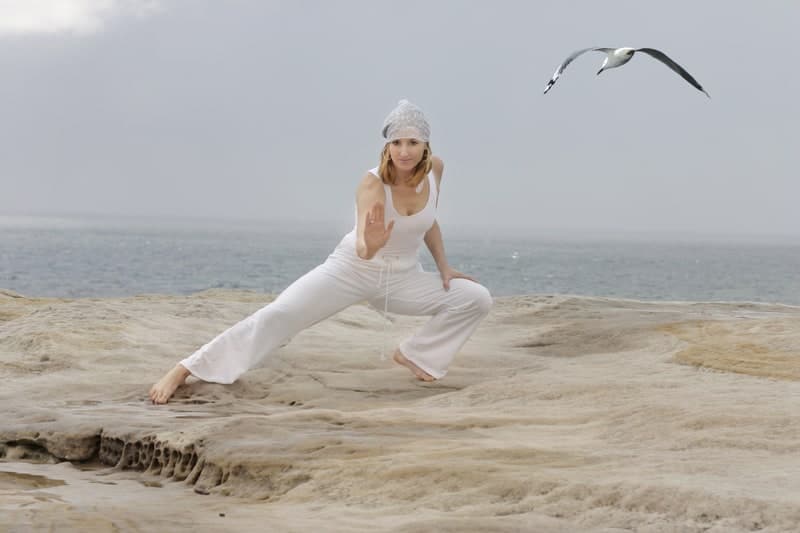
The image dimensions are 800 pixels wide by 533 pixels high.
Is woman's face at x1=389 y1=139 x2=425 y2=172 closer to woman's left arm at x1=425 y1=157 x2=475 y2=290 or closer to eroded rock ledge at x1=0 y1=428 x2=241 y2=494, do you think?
woman's left arm at x1=425 y1=157 x2=475 y2=290

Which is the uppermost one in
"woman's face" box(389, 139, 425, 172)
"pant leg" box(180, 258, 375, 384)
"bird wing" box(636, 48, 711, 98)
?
"bird wing" box(636, 48, 711, 98)

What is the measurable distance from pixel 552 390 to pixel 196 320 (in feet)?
10.6

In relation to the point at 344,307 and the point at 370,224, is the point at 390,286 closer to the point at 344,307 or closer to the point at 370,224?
the point at 344,307

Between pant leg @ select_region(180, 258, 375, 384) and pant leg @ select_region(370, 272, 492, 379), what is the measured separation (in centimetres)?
34

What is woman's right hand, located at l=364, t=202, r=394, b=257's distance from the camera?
4.62 metres

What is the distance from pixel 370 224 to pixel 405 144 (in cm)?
52

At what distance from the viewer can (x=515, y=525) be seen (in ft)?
8.54

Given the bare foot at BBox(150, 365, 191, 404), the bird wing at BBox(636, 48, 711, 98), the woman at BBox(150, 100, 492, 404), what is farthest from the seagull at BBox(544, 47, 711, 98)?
the bare foot at BBox(150, 365, 191, 404)

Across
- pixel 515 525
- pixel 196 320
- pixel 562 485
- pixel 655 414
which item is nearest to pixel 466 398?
pixel 655 414

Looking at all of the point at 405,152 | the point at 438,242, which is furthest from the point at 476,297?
the point at 405,152

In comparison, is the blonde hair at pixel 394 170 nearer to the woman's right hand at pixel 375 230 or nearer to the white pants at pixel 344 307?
the woman's right hand at pixel 375 230

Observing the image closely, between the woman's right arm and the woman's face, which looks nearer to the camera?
the woman's right arm

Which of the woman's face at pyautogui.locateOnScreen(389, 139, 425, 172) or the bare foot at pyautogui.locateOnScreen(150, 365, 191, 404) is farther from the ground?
the woman's face at pyautogui.locateOnScreen(389, 139, 425, 172)

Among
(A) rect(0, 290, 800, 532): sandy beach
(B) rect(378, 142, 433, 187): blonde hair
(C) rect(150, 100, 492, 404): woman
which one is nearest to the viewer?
(A) rect(0, 290, 800, 532): sandy beach
